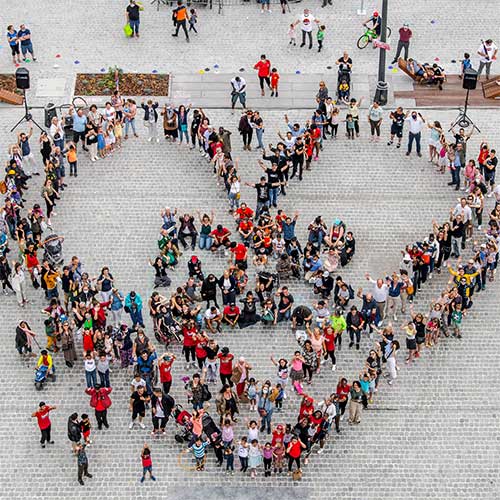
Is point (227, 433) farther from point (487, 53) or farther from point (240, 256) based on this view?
point (487, 53)

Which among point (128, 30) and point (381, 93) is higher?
point (128, 30)

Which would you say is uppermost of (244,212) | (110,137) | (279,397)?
(110,137)

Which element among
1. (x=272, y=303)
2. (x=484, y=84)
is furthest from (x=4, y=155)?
(x=484, y=84)

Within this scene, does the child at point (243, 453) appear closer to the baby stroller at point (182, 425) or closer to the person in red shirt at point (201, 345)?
the baby stroller at point (182, 425)

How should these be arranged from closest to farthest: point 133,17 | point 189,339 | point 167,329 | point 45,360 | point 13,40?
point 45,360, point 189,339, point 167,329, point 13,40, point 133,17

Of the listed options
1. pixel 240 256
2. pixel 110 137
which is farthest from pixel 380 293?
pixel 110 137

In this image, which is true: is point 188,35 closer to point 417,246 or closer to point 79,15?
point 79,15
